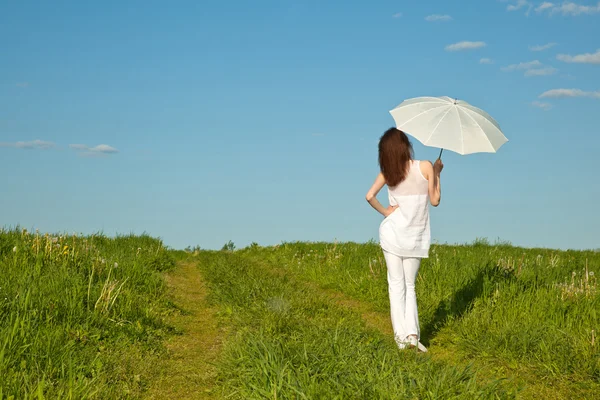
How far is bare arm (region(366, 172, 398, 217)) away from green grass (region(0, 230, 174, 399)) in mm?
3283

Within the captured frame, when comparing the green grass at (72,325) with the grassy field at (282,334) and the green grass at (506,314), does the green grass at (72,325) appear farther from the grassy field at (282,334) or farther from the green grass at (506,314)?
the green grass at (506,314)

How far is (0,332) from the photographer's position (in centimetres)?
588

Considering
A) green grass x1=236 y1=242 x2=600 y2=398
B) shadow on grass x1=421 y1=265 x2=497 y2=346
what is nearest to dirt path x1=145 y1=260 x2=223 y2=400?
green grass x1=236 y1=242 x2=600 y2=398

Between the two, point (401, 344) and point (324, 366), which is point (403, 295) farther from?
point (324, 366)

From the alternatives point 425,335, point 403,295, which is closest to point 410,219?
point 403,295

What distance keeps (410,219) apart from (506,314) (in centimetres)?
242

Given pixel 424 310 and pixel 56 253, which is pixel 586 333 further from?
pixel 56 253

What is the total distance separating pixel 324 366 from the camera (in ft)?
17.3

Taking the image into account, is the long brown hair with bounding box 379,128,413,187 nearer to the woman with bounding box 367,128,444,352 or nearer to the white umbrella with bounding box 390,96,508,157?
the woman with bounding box 367,128,444,352

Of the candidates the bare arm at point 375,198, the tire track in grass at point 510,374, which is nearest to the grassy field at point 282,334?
the tire track in grass at point 510,374

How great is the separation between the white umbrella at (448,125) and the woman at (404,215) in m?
0.29

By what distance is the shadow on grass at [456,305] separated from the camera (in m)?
8.12

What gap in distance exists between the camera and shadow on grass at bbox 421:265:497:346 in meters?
8.12

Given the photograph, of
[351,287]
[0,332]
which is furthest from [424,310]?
[0,332]
